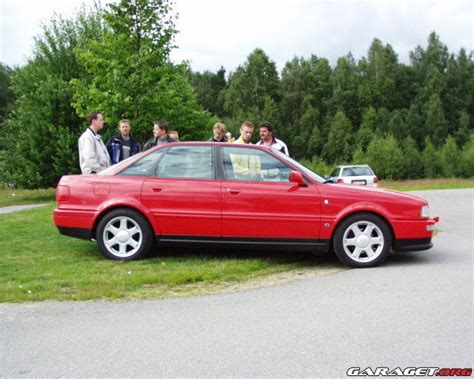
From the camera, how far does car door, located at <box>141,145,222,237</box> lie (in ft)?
23.5

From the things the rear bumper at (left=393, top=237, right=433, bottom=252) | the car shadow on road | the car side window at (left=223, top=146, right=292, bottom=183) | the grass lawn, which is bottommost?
the car shadow on road

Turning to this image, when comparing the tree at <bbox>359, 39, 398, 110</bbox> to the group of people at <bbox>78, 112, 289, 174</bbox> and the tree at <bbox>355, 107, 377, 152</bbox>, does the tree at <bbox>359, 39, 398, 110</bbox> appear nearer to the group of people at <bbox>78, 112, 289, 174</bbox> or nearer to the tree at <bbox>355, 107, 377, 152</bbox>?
the tree at <bbox>355, 107, 377, 152</bbox>

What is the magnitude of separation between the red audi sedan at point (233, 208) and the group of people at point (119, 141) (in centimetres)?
116

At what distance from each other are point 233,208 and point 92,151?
2.84 meters

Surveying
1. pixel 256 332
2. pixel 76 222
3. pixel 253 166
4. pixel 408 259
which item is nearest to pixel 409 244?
pixel 408 259

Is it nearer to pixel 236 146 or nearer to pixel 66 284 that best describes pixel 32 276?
pixel 66 284

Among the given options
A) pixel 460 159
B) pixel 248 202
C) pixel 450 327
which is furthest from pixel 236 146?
pixel 460 159

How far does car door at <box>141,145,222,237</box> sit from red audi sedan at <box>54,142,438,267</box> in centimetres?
1

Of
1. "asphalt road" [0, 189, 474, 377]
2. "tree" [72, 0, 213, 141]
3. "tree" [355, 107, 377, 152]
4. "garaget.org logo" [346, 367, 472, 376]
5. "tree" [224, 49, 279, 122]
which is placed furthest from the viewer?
"tree" [224, 49, 279, 122]

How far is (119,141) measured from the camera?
9875mm

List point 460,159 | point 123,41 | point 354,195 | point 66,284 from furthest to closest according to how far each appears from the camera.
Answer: point 460,159 → point 123,41 → point 354,195 → point 66,284

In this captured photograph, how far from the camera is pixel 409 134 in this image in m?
73.2

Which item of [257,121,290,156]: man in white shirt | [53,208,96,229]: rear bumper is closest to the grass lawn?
[53,208,96,229]: rear bumper

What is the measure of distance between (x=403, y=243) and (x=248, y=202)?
2.09 metres
